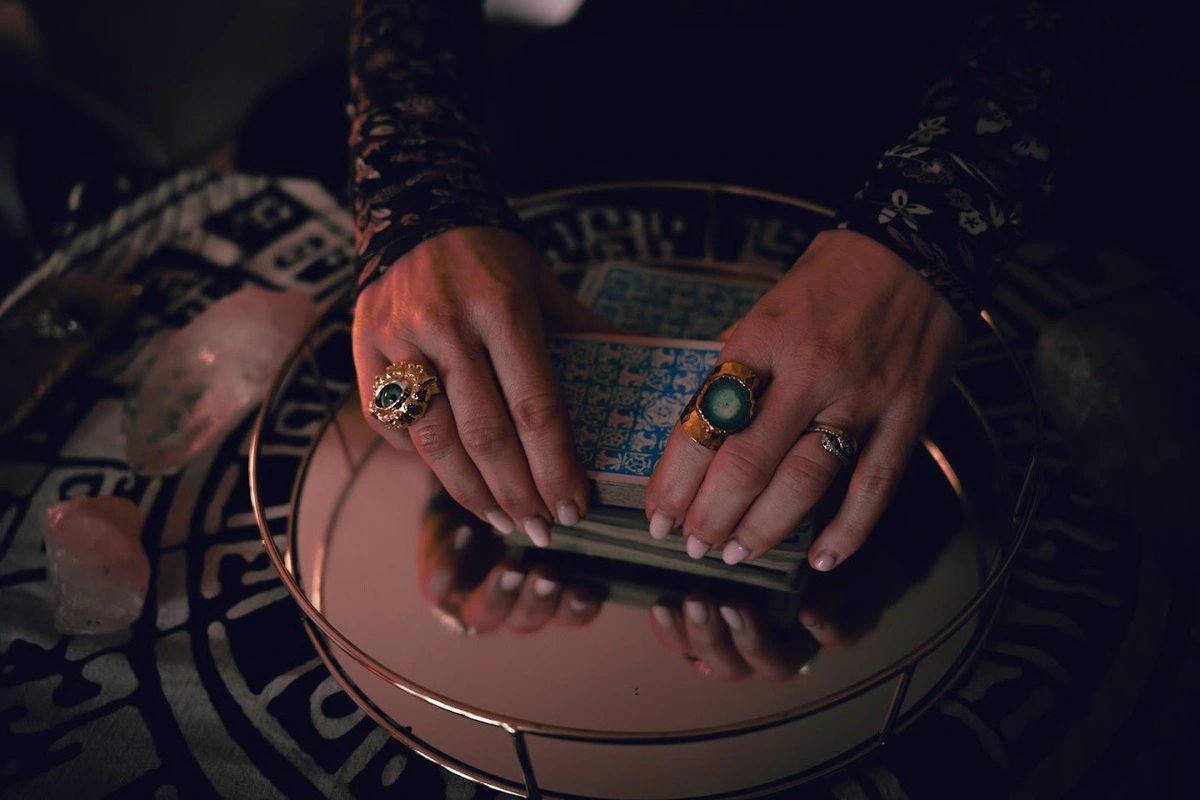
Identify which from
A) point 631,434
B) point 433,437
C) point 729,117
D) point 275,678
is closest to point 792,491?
point 631,434

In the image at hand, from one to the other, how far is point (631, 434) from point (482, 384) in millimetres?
99

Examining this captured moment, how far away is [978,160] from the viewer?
1.66ft

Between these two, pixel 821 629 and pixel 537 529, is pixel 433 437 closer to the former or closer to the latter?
pixel 537 529

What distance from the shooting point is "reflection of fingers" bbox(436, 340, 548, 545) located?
47 centimetres

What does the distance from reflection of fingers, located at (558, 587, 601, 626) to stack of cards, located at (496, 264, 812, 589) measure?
0.09 feet

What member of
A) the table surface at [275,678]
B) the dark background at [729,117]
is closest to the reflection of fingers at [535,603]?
the table surface at [275,678]

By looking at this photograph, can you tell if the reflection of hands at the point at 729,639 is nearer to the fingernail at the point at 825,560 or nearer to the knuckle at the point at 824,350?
the fingernail at the point at 825,560

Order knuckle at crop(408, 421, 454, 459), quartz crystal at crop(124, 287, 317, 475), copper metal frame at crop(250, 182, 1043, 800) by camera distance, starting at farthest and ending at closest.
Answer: quartz crystal at crop(124, 287, 317, 475) < knuckle at crop(408, 421, 454, 459) < copper metal frame at crop(250, 182, 1043, 800)

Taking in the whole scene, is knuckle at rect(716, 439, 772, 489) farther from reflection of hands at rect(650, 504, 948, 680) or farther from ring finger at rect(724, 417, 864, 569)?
reflection of hands at rect(650, 504, 948, 680)

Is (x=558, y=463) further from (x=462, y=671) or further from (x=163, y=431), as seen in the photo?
(x=163, y=431)

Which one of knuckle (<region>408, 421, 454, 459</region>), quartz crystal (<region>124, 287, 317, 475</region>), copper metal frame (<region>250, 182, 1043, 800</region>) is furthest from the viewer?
quartz crystal (<region>124, 287, 317, 475</region>)

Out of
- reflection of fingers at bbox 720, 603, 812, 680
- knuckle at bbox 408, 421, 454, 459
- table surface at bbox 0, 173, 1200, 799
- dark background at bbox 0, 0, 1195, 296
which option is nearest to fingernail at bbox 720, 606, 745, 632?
reflection of fingers at bbox 720, 603, 812, 680

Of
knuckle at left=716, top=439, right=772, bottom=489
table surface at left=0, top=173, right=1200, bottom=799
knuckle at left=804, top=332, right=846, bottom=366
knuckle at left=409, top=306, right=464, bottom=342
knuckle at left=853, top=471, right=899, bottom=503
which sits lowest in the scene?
table surface at left=0, top=173, right=1200, bottom=799

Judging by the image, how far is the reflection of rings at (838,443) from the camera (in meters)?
0.44
